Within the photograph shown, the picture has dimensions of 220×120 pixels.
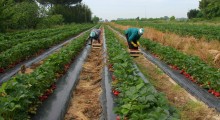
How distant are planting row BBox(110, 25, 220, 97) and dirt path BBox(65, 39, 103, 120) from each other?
269 centimetres

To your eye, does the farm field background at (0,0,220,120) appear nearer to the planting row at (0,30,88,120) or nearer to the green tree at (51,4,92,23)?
the planting row at (0,30,88,120)

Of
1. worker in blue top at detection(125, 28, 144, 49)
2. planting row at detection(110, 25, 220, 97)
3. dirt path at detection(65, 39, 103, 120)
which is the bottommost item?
dirt path at detection(65, 39, 103, 120)

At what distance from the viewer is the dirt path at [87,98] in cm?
544

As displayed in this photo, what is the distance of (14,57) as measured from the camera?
33.8 feet

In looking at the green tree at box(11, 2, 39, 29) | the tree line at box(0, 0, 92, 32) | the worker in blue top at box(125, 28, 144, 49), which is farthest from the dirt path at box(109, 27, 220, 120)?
the green tree at box(11, 2, 39, 29)

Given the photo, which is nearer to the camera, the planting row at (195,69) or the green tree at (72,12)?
the planting row at (195,69)

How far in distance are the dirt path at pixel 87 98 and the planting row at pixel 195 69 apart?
2687 mm

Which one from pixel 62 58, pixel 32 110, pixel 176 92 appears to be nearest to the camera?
pixel 32 110

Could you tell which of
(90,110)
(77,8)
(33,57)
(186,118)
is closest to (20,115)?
(90,110)

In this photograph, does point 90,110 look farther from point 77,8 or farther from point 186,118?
point 77,8

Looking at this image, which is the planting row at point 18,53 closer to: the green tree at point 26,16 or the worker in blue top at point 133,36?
the worker in blue top at point 133,36

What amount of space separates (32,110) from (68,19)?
198 feet

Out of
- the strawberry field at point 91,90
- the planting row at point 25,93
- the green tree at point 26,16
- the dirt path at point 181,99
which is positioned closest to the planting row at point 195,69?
the strawberry field at point 91,90

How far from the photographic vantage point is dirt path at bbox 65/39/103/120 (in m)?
5.44
